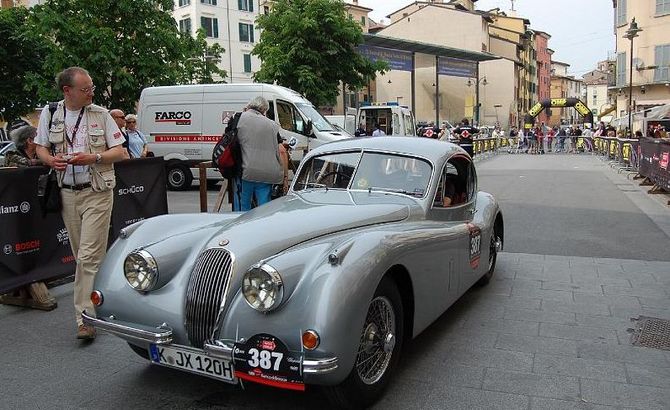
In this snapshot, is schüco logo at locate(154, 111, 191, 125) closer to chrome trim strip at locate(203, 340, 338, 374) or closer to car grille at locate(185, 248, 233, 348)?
car grille at locate(185, 248, 233, 348)

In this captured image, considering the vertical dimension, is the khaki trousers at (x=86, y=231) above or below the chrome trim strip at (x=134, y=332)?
above

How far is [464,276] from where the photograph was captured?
15.2 feet

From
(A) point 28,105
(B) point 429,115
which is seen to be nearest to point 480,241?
(A) point 28,105

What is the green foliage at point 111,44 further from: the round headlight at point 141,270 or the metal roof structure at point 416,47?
the round headlight at point 141,270

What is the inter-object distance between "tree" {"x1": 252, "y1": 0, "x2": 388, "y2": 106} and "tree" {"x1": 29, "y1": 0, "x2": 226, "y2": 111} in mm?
5376

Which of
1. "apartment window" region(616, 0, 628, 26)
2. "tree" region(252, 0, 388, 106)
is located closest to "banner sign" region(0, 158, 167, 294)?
"tree" region(252, 0, 388, 106)

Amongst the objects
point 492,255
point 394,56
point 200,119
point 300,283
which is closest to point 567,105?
point 394,56

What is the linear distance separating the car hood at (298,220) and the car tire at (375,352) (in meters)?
0.60

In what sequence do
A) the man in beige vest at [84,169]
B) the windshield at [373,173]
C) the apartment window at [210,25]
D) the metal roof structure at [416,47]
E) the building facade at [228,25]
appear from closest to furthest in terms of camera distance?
1. the man in beige vest at [84,169]
2. the windshield at [373,173]
3. the metal roof structure at [416,47]
4. the building facade at [228,25]
5. the apartment window at [210,25]

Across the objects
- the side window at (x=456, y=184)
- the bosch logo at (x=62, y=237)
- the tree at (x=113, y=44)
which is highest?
the tree at (x=113, y=44)

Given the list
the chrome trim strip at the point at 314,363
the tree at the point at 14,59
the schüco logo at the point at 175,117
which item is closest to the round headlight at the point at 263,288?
the chrome trim strip at the point at 314,363

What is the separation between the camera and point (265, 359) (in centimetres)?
282

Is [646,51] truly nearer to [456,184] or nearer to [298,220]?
[456,184]

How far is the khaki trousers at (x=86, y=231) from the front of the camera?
4.35 m
